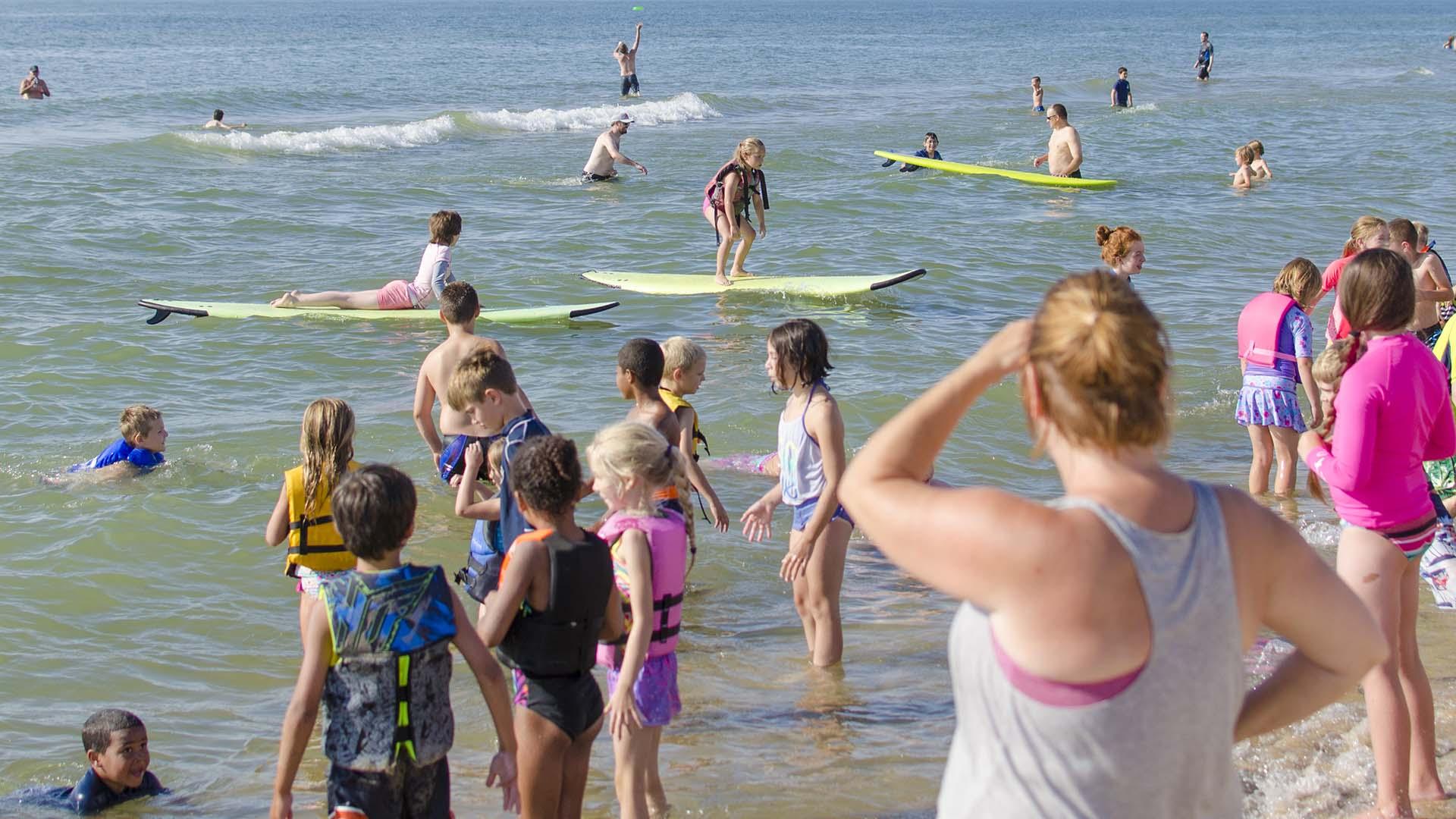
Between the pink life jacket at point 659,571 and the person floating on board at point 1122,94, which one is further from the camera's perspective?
the person floating on board at point 1122,94

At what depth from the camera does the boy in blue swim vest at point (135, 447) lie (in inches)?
323

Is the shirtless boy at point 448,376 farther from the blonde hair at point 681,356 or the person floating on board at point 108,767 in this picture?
the person floating on board at point 108,767

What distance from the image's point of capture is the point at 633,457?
392cm

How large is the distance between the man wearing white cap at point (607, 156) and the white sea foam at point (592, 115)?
10.4m

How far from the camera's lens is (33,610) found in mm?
7094

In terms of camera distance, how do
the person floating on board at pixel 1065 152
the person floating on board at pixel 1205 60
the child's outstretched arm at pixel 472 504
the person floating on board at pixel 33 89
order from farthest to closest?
1. the person floating on board at pixel 1205 60
2. the person floating on board at pixel 33 89
3. the person floating on board at pixel 1065 152
4. the child's outstretched arm at pixel 472 504

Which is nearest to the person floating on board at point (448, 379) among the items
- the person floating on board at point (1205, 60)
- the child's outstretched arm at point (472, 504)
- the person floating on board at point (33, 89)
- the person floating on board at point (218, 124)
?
the child's outstretched arm at point (472, 504)

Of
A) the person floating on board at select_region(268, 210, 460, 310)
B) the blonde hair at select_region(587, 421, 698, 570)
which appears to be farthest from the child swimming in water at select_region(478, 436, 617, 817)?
the person floating on board at select_region(268, 210, 460, 310)

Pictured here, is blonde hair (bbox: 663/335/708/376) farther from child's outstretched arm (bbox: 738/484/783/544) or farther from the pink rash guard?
the pink rash guard

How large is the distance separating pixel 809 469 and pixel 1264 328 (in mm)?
3474

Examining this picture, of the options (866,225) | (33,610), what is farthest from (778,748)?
(866,225)

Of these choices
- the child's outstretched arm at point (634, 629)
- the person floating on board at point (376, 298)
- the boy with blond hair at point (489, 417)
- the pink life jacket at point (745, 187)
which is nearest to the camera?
the child's outstretched arm at point (634, 629)

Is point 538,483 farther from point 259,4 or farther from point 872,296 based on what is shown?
point 259,4

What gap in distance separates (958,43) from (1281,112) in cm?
3818
